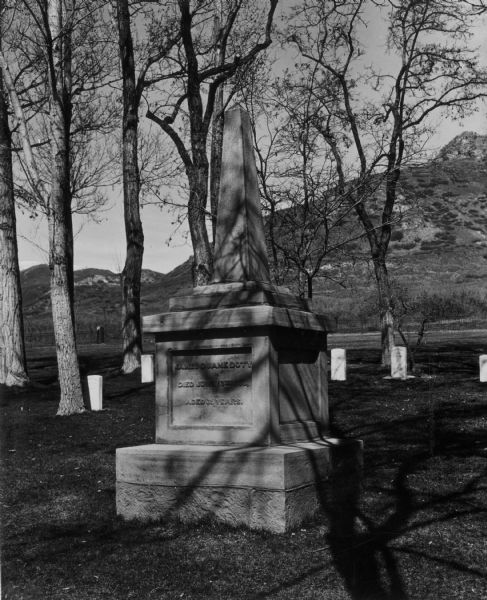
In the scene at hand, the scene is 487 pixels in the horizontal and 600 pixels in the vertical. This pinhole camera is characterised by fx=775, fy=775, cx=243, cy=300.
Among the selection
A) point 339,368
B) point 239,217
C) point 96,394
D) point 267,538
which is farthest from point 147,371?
point 267,538

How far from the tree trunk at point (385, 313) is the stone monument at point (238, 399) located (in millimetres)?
14111

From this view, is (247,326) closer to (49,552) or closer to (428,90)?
(49,552)

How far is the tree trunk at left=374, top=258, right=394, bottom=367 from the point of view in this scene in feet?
70.9

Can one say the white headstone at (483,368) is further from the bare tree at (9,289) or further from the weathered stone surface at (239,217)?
the bare tree at (9,289)

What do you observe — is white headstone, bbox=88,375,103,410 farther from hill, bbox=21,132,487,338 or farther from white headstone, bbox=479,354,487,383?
hill, bbox=21,132,487,338

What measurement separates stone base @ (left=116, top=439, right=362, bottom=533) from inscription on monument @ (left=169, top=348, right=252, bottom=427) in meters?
0.29

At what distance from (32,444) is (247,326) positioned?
601 cm

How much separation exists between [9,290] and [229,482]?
14.7 meters

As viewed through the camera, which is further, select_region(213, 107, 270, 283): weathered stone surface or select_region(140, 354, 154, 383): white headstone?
select_region(140, 354, 154, 383): white headstone

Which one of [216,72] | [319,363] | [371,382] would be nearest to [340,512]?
[319,363]

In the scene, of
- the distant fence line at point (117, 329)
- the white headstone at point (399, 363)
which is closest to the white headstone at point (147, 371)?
the white headstone at point (399, 363)

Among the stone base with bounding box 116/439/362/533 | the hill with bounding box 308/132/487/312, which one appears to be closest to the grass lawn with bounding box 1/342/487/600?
the stone base with bounding box 116/439/362/533

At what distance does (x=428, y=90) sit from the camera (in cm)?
2330

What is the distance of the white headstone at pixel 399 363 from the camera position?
18.5 m
